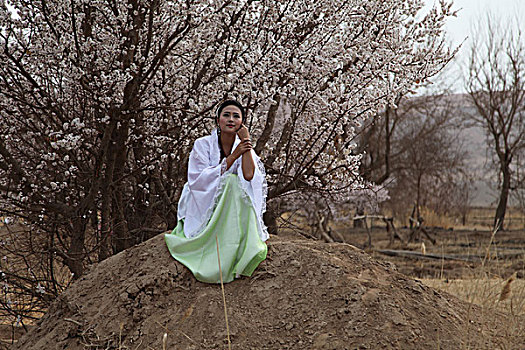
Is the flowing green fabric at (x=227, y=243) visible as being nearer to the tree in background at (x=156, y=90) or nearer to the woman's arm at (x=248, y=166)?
the woman's arm at (x=248, y=166)

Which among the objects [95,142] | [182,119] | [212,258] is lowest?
[212,258]

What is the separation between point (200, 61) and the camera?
622cm

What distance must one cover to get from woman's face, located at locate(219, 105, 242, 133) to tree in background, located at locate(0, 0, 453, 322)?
80 centimetres

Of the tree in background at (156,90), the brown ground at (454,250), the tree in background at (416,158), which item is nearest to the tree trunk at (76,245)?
the tree in background at (156,90)

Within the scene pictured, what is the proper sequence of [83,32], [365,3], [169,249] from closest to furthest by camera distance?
[169,249] → [83,32] → [365,3]

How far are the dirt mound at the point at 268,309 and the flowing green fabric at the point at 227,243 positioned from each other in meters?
0.10

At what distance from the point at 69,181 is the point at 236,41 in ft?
8.27

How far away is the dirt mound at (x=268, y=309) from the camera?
11.2ft

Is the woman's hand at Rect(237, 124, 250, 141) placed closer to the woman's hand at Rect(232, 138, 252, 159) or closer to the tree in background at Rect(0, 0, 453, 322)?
the woman's hand at Rect(232, 138, 252, 159)

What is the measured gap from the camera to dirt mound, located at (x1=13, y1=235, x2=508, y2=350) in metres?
3.42

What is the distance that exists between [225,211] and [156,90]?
198 cm

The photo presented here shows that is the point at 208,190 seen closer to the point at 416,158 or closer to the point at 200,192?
the point at 200,192

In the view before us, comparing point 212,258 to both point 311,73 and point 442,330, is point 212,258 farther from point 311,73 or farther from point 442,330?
point 311,73

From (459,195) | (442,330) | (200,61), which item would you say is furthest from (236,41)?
(459,195)
